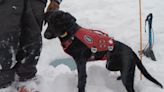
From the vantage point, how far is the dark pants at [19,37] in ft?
9.94

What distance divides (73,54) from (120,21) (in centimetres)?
234

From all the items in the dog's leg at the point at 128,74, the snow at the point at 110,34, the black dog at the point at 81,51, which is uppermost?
the black dog at the point at 81,51

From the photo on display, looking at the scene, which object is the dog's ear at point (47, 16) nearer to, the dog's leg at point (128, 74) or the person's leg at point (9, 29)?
the person's leg at point (9, 29)

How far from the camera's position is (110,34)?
5008 millimetres

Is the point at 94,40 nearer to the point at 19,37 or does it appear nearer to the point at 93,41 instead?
the point at 93,41

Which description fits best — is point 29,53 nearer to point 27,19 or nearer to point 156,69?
point 27,19

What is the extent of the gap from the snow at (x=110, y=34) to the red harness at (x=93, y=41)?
418mm

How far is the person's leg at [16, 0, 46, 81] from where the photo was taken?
317cm

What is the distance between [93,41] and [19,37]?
0.67 metres

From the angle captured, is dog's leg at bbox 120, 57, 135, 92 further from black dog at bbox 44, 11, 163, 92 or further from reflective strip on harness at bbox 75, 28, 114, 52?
reflective strip on harness at bbox 75, 28, 114, 52

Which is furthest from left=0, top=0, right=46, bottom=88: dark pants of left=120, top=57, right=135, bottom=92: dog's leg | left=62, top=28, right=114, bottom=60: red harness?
left=120, top=57, right=135, bottom=92: dog's leg

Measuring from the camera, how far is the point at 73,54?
3.30m

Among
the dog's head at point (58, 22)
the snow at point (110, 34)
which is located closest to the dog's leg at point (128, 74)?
the snow at point (110, 34)

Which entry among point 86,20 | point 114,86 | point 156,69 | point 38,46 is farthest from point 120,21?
point 38,46
